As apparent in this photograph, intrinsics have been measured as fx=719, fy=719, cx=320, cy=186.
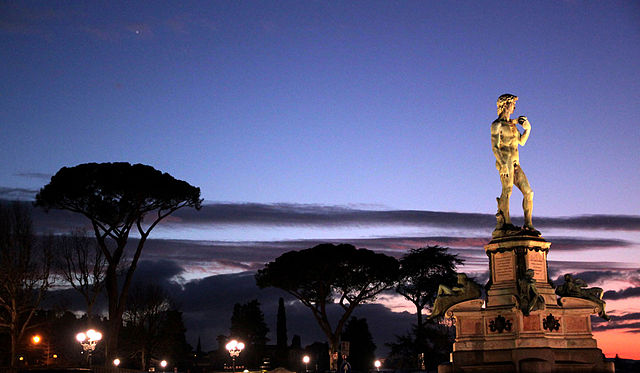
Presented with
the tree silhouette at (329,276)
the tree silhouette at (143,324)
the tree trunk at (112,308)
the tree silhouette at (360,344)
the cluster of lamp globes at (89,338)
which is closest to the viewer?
the cluster of lamp globes at (89,338)

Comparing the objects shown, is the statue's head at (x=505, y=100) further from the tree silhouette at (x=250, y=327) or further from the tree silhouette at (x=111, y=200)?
the tree silhouette at (x=250, y=327)

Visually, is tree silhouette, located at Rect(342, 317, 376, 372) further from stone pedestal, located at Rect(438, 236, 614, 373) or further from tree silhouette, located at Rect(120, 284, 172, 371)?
stone pedestal, located at Rect(438, 236, 614, 373)

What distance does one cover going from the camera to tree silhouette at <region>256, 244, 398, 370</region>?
4778cm

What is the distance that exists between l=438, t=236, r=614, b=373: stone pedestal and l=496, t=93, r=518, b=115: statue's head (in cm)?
397

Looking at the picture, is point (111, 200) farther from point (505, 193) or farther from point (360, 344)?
point (360, 344)

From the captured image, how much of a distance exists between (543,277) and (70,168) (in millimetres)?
26577

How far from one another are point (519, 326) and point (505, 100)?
658 centimetres

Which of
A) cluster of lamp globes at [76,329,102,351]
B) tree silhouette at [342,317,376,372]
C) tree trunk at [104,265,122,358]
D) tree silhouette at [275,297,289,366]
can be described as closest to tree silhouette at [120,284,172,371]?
tree silhouette at [275,297,289,366]

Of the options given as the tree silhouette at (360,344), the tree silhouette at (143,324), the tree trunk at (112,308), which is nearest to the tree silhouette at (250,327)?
the tree silhouette at (360,344)

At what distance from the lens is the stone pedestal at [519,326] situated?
61.3 ft

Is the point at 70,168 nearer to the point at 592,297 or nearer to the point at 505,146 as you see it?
the point at 505,146

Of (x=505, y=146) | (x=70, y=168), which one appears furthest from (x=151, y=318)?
(x=505, y=146)

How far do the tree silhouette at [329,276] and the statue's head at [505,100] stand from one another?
27.9 metres

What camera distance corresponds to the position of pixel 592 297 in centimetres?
1955
